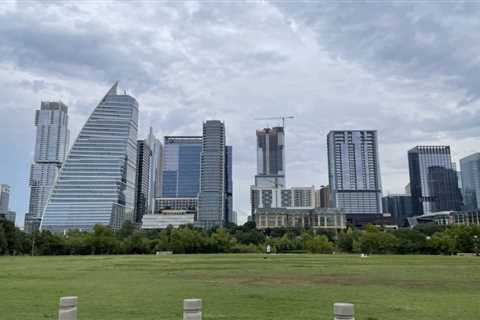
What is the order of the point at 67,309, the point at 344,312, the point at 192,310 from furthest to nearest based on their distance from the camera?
1. the point at 67,309
2. the point at 192,310
3. the point at 344,312

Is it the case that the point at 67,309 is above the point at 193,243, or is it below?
below

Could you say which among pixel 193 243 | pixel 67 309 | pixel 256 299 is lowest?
pixel 256 299

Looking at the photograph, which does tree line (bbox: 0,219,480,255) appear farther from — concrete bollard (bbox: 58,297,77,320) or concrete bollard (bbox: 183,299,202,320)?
concrete bollard (bbox: 183,299,202,320)

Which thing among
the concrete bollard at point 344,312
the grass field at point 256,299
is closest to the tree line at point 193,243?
the grass field at point 256,299

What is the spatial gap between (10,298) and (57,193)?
191 meters

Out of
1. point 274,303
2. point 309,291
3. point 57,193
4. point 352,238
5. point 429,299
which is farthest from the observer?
point 57,193

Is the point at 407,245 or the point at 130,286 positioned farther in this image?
the point at 407,245

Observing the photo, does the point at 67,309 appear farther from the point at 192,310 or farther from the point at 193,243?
the point at 193,243

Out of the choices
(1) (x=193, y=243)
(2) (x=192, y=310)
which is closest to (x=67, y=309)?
(2) (x=192, y=310)

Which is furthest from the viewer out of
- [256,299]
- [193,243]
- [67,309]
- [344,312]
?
[193,243]

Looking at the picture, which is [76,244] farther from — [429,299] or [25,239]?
[429,299]

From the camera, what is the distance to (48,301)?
17.8m

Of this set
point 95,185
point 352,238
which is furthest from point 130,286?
point 95,185

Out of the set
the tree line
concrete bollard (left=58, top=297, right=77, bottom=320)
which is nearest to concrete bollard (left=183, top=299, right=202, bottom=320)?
concrete bollard (left=58, top=297, right=77, bottom=320)
